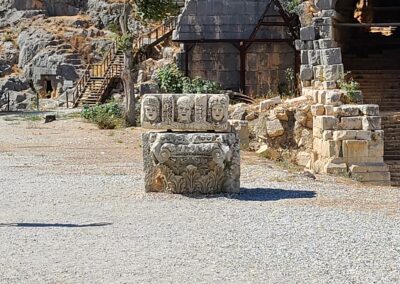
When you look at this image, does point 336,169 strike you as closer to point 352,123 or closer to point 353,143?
point 353,143

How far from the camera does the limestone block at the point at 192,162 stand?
12.6 metres

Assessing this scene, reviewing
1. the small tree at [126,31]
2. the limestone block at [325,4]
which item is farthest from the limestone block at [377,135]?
the small tree at [126,31]

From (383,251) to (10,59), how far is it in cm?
3639

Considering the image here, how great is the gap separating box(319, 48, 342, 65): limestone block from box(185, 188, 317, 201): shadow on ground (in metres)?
8.12

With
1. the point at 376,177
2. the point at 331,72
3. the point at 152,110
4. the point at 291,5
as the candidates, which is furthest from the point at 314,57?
the point at 152,110

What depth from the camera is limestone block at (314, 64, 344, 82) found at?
20.3 metres

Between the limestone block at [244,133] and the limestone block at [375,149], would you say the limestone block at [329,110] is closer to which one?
the limestone block at [375,149]

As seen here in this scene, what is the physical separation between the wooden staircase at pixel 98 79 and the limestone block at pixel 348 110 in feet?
58.9

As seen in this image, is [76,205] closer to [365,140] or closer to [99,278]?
[99,278]

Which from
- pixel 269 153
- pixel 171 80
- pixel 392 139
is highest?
pixel 171 80

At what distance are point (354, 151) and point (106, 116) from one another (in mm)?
11368

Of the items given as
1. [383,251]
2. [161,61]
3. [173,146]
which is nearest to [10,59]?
[161,61]

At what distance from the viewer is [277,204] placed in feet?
39.2

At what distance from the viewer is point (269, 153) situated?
19.6m
